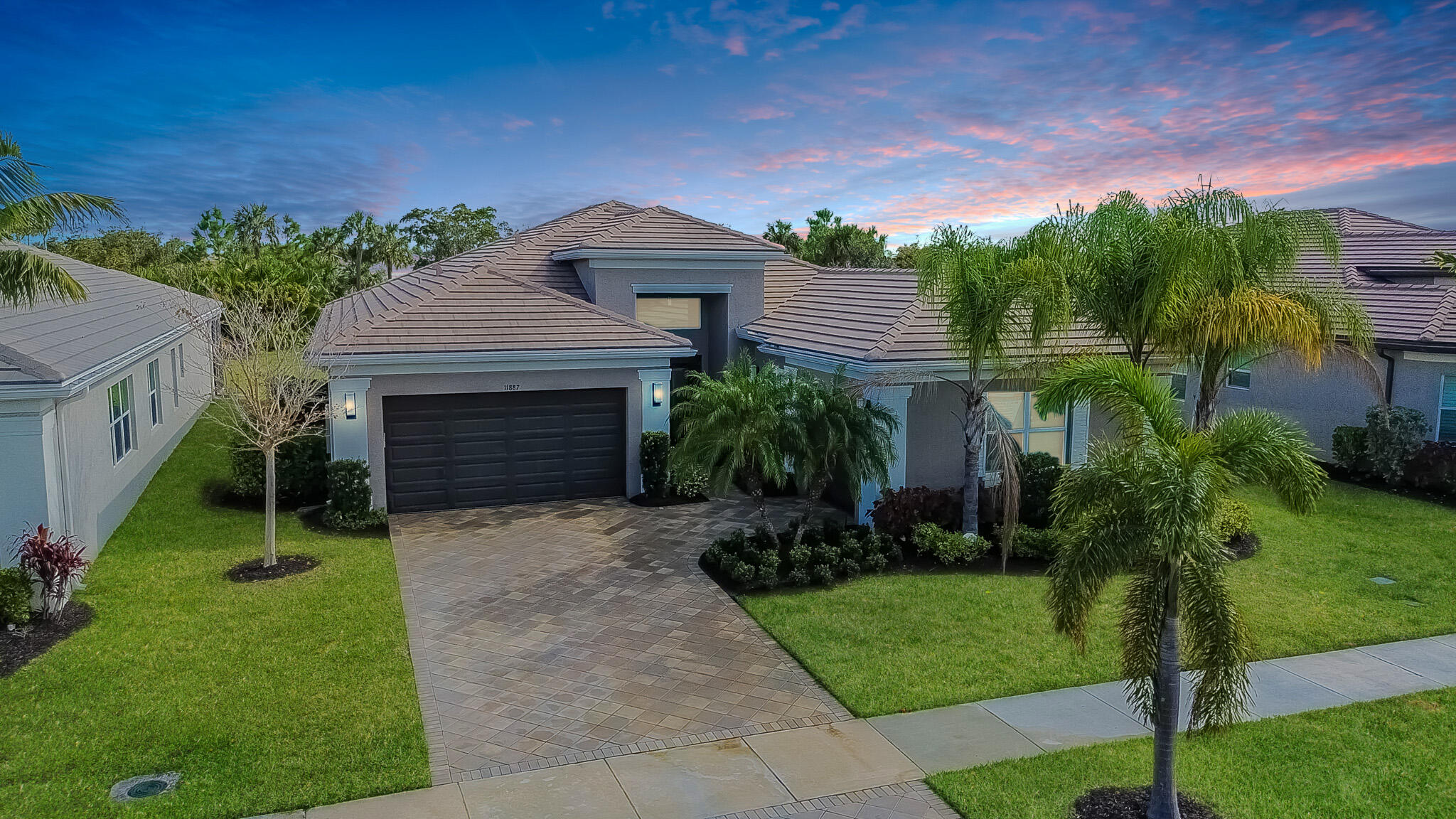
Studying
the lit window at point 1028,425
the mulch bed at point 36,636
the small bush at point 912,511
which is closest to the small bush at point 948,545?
the small bush at point 912,511

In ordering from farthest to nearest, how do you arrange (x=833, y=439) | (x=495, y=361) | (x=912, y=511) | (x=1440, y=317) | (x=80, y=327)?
(x=1440, y=317)
(x=495, y=361)
(x=80, y=327)
(x=912, y=511)
(x=833, y=439)

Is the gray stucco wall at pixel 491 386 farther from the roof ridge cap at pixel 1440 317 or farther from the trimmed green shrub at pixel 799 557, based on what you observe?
the roof ridge cap at pixel 1440 317

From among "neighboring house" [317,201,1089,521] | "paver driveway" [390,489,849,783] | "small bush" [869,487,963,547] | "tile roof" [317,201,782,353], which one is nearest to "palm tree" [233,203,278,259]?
"tile roof" [317,201,782,353]

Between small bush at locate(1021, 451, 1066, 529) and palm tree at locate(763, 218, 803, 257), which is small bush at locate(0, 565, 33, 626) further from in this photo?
palm tree at locate(763, 218, 803, 257)

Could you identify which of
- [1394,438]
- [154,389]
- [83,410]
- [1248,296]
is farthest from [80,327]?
[1394,438]

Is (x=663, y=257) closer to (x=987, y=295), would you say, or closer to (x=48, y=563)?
(x=987, y=295)

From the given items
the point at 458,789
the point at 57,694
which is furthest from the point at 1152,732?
the point at 57,694
